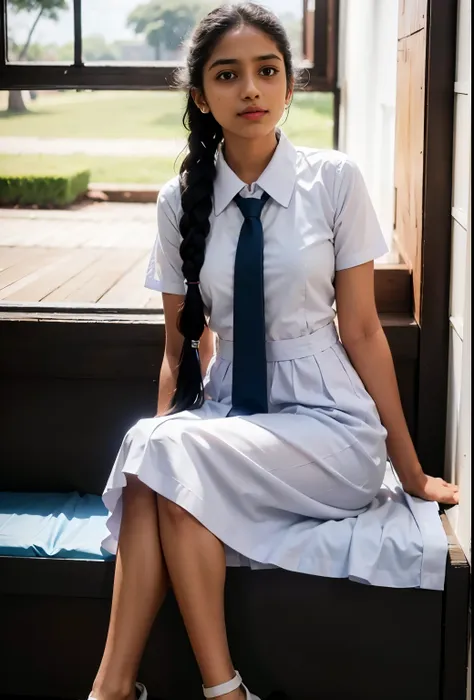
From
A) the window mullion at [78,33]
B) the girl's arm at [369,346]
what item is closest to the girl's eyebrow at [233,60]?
the girl's arm at [369,346]

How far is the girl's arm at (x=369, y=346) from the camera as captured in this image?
7.20 ft

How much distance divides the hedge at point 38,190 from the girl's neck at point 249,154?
7.87ft

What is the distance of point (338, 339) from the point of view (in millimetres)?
2275

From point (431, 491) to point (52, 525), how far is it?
835 mm

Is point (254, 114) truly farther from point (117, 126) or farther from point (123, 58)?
point (117, 126)

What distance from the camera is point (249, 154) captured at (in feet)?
7.31

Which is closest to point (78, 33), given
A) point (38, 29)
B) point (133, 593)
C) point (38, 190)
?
point (38, 29)

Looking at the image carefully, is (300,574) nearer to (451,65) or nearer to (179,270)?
(179,270)

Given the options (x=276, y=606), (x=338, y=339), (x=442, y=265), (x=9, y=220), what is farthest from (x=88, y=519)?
(x=9, y=220)

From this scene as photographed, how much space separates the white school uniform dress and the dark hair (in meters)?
0.03

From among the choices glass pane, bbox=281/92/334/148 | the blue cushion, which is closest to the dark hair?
the blue cushion

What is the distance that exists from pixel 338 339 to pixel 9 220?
2073mm

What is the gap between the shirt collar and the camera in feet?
7.18

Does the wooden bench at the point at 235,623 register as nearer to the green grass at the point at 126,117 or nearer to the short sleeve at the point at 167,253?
the short sleeve at the point at 167,253
